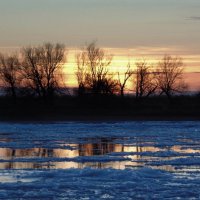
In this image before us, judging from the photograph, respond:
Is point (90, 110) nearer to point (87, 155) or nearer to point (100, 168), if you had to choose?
point (87, 155)

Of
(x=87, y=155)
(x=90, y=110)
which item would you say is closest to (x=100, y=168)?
(x=87, y=155)

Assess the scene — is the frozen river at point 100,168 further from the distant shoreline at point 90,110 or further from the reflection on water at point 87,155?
the distant shoreline at point 90,110

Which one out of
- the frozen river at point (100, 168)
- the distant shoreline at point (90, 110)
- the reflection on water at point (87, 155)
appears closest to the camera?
the frozen river at point (100, 168)

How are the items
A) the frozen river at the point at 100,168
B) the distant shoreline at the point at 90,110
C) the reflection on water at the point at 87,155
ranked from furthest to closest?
the distant shoreline at the point at 90,110 < the reflection on water at the point at 87,155 < the frozen river at the point at 100,168

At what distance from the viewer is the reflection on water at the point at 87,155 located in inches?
636

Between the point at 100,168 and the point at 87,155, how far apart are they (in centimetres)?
350

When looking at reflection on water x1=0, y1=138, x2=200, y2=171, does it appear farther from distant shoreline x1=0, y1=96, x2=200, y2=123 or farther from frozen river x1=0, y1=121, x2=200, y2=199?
distant shoreline x1=0, y1=96, x2=200, y2=123

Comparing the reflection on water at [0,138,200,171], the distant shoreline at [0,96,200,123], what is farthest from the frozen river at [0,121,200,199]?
the distant shoreline at [0,96,200,123]

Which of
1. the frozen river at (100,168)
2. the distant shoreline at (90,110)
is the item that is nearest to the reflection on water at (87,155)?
the frozen river at (100,168)

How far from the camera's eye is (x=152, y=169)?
1455 centimetres

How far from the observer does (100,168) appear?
1544cm

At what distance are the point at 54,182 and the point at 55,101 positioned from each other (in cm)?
4452

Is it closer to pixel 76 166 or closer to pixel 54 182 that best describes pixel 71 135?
pixel 76 166

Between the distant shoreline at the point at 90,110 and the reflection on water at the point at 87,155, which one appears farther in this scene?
the distant shoreline at the point at 90,110
